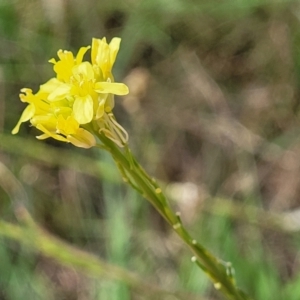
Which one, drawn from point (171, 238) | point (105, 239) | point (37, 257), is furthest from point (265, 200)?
point (37, 257)

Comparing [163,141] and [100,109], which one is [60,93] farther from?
[163,141]

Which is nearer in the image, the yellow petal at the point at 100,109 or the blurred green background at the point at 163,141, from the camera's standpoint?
the yellow petal at the point at 100,109

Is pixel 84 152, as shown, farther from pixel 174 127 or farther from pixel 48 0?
pixel 48 0

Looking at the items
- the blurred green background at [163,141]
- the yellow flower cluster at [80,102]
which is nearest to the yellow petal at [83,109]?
the yellow flower cluster at [80,102]

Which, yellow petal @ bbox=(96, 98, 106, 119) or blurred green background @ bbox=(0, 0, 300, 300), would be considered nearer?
yellow petal @ bbox=(96, 98, 106, 119)

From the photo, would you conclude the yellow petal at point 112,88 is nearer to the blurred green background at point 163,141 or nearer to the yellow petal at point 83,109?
the yellow petal at point 83,109

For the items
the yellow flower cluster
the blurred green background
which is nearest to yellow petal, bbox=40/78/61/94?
the yellow flower cluster

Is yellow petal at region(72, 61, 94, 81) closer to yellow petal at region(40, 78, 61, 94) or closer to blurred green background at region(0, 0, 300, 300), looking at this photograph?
yellow petal at region(40, 78, 61, 94)
